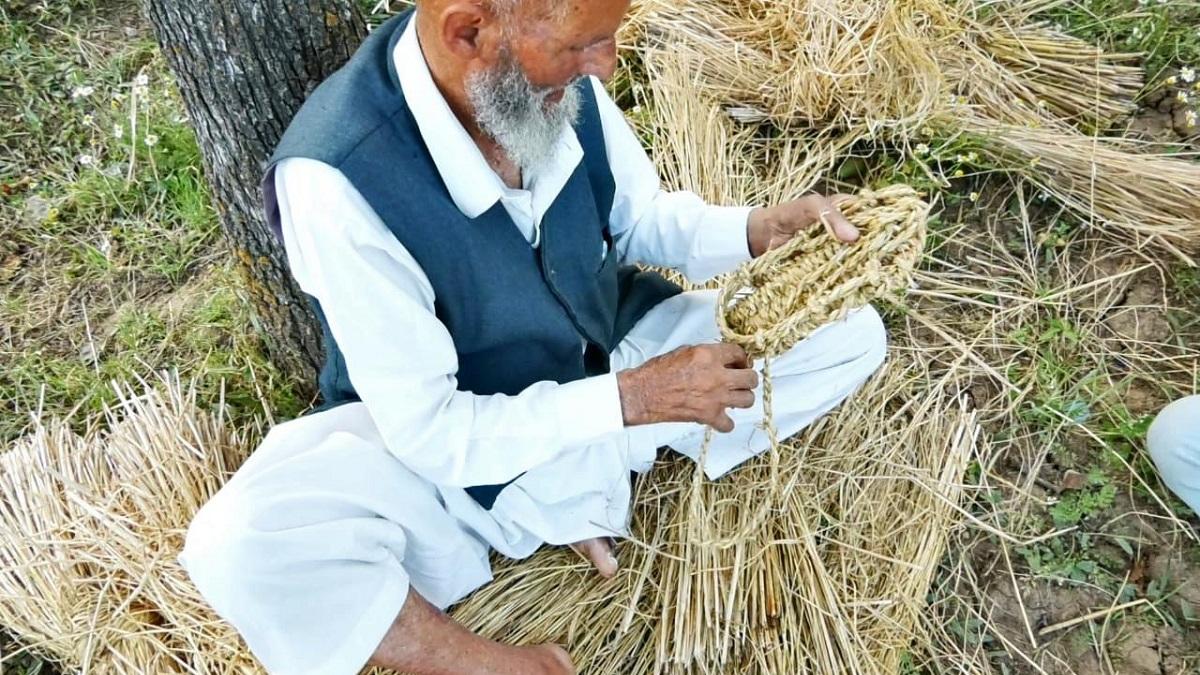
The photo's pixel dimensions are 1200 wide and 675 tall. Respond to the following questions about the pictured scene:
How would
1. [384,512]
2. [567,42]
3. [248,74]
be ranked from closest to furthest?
[567,42] < [384,512] < [248,74]

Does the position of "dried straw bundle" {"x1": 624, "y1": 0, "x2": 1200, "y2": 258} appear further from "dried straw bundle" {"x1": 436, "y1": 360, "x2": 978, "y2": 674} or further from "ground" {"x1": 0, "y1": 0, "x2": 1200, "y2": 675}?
"dried straw bundle" {"x1": 436, "y1": 360, "x2": 978, "y2": 674}

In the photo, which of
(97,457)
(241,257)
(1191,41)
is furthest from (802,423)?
(1191,41)

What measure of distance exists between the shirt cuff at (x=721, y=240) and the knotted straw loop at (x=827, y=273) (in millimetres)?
221

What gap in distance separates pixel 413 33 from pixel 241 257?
82 cm

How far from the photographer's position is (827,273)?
1262 millimetres

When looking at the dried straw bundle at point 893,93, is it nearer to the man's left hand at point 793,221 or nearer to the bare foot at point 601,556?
the man's left hand at point 793,221

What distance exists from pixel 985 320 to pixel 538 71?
144 centimetres

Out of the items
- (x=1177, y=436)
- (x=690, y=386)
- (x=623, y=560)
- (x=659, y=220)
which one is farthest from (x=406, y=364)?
(x=1177, y=436)

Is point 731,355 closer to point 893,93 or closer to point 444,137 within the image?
point 444,137

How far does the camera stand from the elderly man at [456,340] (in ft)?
4.08

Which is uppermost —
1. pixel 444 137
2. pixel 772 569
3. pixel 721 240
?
pixel 444 137

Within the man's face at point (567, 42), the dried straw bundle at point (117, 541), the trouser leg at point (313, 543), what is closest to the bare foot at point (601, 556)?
the trouser leg at point (313, 543)

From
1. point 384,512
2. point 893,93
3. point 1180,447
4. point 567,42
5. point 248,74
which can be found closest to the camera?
Answer: point 567,42

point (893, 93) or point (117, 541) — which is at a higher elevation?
point (893, 93)
